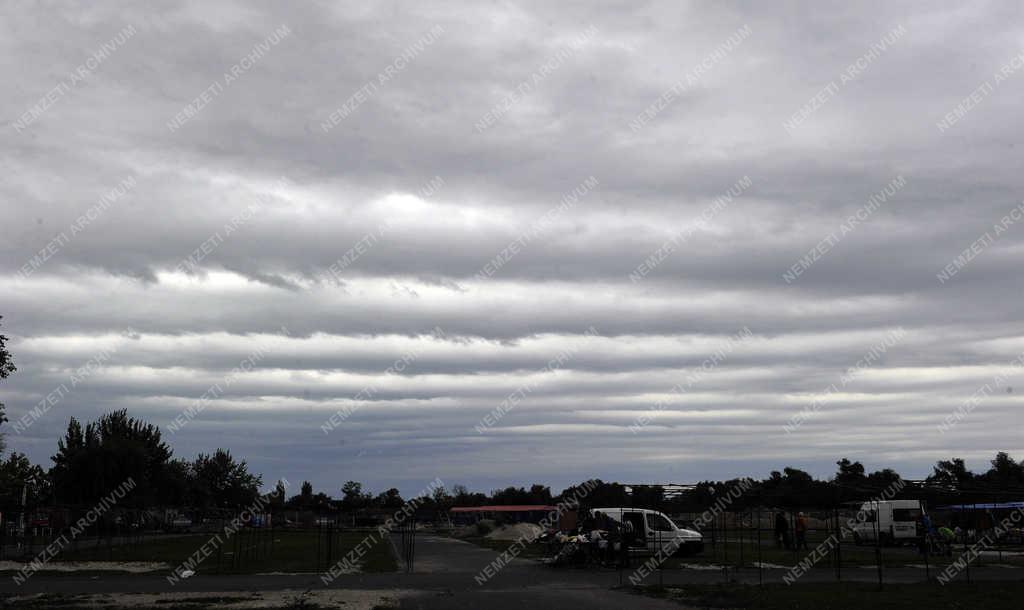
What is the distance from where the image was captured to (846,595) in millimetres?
19500

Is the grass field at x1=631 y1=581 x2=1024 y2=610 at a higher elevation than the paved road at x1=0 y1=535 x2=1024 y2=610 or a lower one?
higher

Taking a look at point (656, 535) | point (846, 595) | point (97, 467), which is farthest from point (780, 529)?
point (97, 467)

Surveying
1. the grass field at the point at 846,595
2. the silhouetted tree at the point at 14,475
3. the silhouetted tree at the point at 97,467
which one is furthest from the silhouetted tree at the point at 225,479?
the grass field at the point at 846,595

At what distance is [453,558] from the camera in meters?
36.1

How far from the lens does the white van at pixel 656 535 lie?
32312 millimetres

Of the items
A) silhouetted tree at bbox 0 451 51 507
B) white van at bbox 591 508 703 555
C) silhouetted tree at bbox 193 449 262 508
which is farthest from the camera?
silhouetted tree at bbox 193 449 262 508

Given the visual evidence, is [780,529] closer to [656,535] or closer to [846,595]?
[656,535]

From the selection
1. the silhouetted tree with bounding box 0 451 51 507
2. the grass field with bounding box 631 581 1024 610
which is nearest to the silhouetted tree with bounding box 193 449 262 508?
the silhouetted tree with bounding box 0 451 51 507

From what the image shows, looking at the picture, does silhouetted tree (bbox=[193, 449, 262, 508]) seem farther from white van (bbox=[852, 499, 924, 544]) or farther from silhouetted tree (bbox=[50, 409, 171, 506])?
white van (bbox=[852, 499, 924, 544])

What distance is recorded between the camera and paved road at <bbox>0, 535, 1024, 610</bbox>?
19.3m

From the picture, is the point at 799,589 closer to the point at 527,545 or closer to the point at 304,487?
the point at 527,545

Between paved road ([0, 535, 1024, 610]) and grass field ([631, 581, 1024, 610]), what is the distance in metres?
1.22

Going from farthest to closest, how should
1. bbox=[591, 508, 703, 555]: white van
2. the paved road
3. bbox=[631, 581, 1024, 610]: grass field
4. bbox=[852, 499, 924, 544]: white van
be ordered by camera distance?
bbox=[852, 499, 924, 544]: white van
bbox=[591, 508, 703, 555]: white van
the paved road
bbox=[631, 581, 1024, 610]: grass field

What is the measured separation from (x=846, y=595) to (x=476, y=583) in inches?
365
